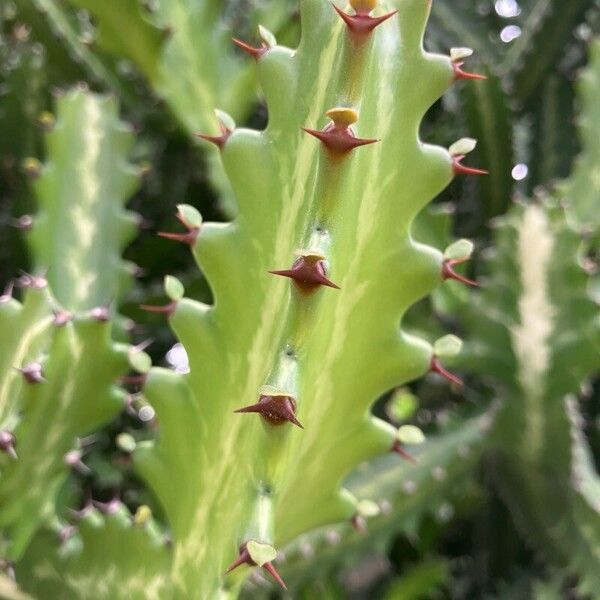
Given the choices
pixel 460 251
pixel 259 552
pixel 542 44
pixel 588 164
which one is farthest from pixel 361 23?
pixel 542 44

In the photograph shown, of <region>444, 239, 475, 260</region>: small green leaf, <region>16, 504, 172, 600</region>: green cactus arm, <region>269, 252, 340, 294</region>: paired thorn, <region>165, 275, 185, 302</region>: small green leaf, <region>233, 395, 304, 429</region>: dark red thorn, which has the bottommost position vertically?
<region>16, 504, 172, 600</region>: green cactus arm

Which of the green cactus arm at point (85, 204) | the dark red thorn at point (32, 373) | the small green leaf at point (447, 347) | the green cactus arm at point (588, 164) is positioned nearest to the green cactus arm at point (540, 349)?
the green cactus arm at point (588, 164)

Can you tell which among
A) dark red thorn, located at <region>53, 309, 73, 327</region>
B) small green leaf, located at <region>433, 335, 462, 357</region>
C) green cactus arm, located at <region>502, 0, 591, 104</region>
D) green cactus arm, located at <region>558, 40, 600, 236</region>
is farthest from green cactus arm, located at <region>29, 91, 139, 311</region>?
green cactus arm, located at <region>502, 0, 591, 104</region>

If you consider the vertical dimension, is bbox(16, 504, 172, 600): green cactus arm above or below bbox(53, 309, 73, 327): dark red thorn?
below

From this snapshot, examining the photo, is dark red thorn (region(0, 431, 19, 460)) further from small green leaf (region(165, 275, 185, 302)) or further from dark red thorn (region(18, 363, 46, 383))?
small green leaf (region(165, 275, 185, 302))

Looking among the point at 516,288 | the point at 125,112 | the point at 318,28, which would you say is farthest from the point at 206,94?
the point at 318,28

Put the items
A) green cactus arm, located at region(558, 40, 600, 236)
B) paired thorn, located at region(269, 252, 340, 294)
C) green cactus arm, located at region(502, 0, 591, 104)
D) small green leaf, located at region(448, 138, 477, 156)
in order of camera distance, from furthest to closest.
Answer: green cactus arm, located at region(502, 0, 591, 104) → green cactus arm, located at region(558, 40, 600, 236) → small green leaf, located at region(448, 138, 477, 156) → paired thorn, located at region(269, 252, 340, 294)

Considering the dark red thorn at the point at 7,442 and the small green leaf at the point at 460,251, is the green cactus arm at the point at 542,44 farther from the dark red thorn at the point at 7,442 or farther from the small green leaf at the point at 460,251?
the dark red thorn at the point at 7,442
